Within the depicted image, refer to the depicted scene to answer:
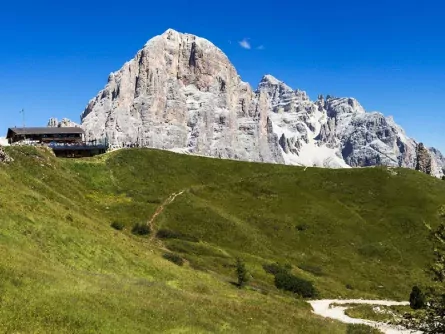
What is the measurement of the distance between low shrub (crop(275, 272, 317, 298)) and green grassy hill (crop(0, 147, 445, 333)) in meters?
2.40

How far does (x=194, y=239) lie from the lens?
3137 inches

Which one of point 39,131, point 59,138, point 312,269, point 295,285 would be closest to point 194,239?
point 312,269

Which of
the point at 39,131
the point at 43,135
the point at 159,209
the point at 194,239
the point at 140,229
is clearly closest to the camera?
the point at 140,229

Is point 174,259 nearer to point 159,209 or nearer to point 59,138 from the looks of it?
point 159,209

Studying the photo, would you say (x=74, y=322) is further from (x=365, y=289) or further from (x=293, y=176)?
(x=293, y=176)

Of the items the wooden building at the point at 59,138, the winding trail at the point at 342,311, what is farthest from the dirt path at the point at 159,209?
the wooden building at the point at 59,138

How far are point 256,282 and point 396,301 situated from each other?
2402cm

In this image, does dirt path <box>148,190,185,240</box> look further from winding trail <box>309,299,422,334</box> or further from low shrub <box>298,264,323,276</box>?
winding trail <box>309,299,422,334</box>

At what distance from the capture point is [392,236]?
97375 mm

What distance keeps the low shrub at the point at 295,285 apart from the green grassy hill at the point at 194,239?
2.40m

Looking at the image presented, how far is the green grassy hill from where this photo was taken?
27906 mm

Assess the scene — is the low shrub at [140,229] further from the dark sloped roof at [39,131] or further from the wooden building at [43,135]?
the dark sloped roof at [39,131]

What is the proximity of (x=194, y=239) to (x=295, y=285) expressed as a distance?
21.4 metres

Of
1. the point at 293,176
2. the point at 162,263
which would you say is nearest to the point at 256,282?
the point at 162,263
